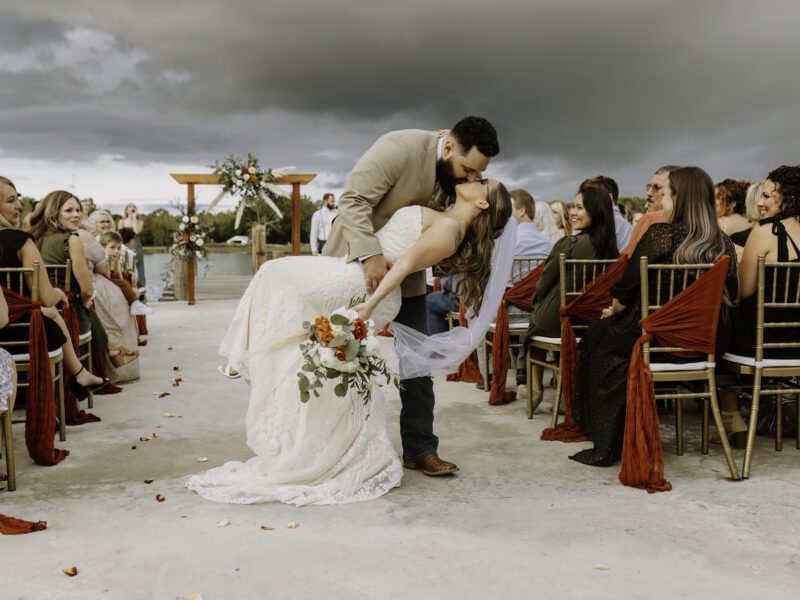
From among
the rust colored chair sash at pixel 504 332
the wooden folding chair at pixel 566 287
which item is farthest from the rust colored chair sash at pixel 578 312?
the rust colored chair sash at pixel 504 332

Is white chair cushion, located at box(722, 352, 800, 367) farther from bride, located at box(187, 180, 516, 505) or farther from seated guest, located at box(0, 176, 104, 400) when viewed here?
seated guest, located at box(0, 176, 104, 400)

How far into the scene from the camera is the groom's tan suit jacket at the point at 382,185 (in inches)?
135

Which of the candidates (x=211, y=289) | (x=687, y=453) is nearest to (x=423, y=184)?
(x=687, y=453)

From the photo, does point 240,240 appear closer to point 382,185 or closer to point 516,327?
point 516,327

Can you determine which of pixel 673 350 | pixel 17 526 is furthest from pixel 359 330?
pixel 673 350

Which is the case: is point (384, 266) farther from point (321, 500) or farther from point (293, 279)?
point (321, 500)

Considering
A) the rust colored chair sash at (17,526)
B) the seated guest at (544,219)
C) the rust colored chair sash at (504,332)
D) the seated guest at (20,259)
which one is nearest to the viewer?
the rust colored chair sash at (17,526)

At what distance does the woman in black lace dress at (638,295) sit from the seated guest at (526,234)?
1.93m

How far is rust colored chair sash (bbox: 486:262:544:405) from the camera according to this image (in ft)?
17.7

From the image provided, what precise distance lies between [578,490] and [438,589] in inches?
51.5

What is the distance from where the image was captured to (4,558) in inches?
108

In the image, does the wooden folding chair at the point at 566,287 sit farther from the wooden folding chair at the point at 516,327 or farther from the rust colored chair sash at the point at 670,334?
the rust colored chair sash at the point at 670,334

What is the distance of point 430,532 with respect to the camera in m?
3.01

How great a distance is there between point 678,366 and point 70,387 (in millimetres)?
3871
